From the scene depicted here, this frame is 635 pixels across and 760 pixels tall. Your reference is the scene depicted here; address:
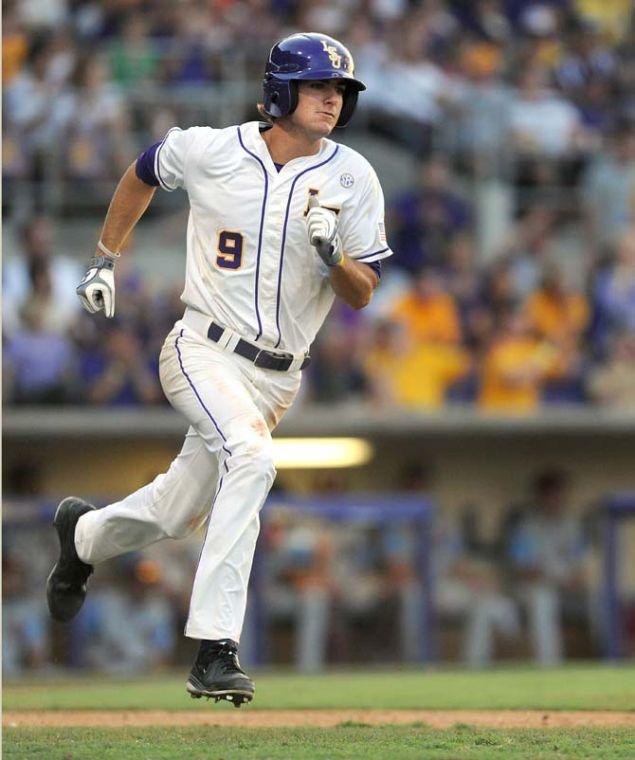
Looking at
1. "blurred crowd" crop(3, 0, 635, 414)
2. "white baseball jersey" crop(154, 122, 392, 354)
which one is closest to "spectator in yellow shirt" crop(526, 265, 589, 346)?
"blurred crowd" crop(3, 0, 635, 414)

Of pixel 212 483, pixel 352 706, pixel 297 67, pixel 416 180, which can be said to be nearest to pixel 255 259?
pixel 297 67

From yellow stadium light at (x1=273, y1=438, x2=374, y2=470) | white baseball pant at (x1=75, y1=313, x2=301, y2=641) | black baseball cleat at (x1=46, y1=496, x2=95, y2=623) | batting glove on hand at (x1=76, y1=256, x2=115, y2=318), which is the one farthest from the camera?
yellow stadium light at (x1=273, y1=438, x2=374, y2=470)

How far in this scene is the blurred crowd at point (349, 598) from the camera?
11.0 m

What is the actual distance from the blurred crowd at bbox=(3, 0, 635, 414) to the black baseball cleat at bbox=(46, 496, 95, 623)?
5.56 m

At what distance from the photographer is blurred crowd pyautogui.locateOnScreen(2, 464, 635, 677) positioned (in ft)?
36.2

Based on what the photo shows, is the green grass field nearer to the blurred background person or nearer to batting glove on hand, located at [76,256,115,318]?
batting glove on hand, located at [76,256,115,318]

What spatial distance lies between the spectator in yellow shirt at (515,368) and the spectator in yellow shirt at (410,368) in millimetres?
218

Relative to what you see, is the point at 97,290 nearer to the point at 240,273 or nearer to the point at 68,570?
the point at 240,273

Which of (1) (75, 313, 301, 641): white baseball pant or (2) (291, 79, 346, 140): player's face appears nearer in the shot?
(1) (75, 313, 301, 641): white baseball pant

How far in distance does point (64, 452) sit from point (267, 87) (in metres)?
7.73

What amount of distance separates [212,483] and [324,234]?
1026 mm

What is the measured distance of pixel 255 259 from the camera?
5219 millimetres

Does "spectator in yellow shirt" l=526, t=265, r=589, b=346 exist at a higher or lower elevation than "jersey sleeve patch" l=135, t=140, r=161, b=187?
lower

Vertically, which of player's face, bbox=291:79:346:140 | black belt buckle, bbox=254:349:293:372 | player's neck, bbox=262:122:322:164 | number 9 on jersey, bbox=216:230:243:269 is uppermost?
player's face, bbox=291:79:346:140
